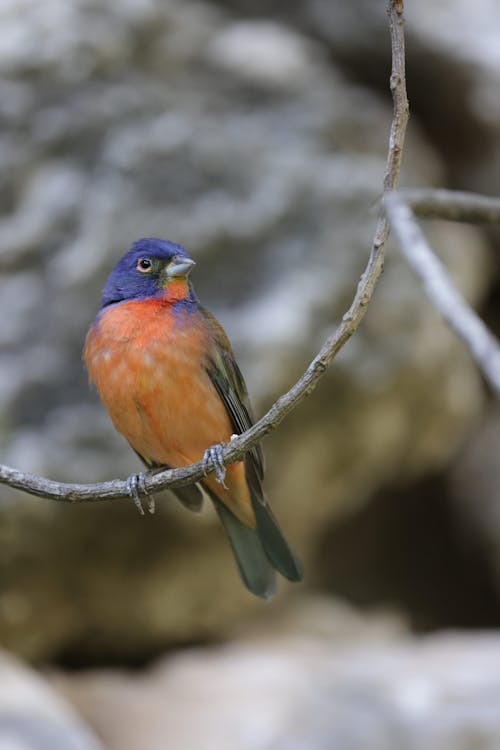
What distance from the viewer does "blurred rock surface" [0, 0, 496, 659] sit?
635 cm

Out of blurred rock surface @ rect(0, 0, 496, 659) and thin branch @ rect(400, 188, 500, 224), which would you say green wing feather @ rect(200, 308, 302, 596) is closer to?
thin branch @ rect(400, 188, 500, 224)

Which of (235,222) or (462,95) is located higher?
(462,95)

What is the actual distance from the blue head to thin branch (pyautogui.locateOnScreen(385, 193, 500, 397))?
125 centimetres

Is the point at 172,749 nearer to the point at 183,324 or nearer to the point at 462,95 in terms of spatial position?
the point at 183,324

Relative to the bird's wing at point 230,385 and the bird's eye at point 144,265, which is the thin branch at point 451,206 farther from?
the bird's wing at point 230,385

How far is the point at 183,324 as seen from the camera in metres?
3.27

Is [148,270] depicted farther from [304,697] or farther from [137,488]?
[304,697]

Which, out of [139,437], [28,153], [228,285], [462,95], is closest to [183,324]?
[139,437]

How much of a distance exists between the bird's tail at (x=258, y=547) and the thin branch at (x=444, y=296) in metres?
1.99

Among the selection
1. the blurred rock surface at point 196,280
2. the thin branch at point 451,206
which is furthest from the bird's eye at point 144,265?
the blurred rock surface at point 196,280

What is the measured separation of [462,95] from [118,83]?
9.77 feet

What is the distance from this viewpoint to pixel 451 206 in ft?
6.97

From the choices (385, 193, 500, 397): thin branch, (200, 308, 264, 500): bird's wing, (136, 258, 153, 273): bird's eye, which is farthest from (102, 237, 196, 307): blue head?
(385, 193, 500, 397): thin branch

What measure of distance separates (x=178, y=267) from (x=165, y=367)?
349 millimetres
